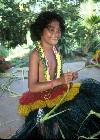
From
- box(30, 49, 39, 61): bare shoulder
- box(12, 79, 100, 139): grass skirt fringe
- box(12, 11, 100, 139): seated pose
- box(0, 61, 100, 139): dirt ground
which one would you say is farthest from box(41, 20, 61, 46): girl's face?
box(0, 61, 100, 139): dirt ground

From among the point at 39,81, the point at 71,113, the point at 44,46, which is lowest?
the point at 71,113

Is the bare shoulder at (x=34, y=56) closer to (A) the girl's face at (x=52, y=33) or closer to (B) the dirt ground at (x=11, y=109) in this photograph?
(A) the girl's face at (x=52, y=33)

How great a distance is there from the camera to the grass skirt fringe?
211 centimetres

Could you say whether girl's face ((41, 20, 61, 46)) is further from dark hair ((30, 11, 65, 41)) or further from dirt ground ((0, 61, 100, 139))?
dirt ground ((0, 61, 100, 139))

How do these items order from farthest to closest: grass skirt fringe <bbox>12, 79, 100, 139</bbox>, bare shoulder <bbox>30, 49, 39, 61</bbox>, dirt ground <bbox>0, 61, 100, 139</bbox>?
dirt ground <bbox>0, 61, 100, 139</bbox>, bare shoulder <bbox>30, 49, 39, 61</bbox>, grass skirt fringe <bbox>12, 79, 100, 139</bbox>

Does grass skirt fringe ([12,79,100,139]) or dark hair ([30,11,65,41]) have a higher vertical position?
dark hair ([30,11,65,41])

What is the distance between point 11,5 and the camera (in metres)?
9.65

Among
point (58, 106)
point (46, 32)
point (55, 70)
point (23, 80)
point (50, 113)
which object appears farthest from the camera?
point (23, 80)

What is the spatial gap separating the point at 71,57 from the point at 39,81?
7.01m

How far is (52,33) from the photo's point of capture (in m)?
2.36

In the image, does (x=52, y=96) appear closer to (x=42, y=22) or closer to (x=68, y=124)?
(x=68, y=124)

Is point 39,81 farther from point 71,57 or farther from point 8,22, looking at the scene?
point 8,22

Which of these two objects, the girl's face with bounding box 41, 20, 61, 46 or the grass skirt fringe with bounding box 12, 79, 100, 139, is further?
the girl's face with bounding box 41, 20, 61, 46

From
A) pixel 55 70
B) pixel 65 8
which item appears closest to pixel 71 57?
pixel 65 8
